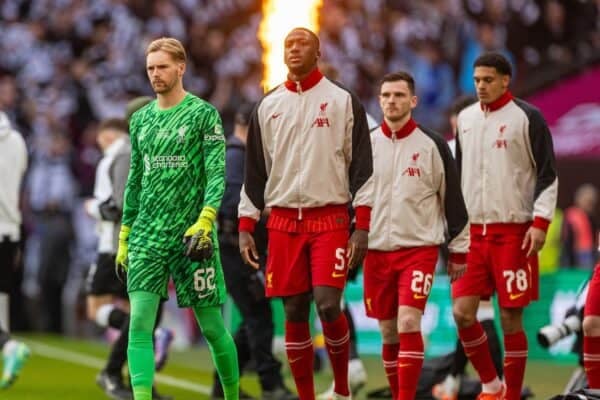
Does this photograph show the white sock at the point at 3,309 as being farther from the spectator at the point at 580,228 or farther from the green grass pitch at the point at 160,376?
the spectator at the point at 580,228

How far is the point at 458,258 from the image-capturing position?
1075cm

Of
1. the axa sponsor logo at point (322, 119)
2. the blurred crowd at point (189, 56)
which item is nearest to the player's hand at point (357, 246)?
the axa sponsor logo at point (322, 119)

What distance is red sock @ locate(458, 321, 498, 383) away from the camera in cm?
1118

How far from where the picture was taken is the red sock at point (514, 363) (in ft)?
36.3

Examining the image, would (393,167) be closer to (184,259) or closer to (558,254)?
(184,259)

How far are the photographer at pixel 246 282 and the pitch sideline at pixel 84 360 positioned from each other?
114 centimetres

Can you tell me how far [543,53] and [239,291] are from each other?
11.4 m

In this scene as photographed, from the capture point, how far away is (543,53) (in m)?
23.2

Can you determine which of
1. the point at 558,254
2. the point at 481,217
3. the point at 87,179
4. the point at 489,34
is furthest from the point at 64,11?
the point at 481,217

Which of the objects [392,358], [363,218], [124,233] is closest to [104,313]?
[392,358]

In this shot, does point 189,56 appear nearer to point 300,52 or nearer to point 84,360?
point 84,360

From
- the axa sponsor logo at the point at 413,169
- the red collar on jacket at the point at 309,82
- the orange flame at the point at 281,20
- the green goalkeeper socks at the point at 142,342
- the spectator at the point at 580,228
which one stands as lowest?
the spectator at the point at 580,228

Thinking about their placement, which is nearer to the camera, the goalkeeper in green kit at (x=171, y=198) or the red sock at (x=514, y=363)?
the goalkeeper in green kit at (x=171, y=198)

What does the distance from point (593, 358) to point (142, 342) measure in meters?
2.98
